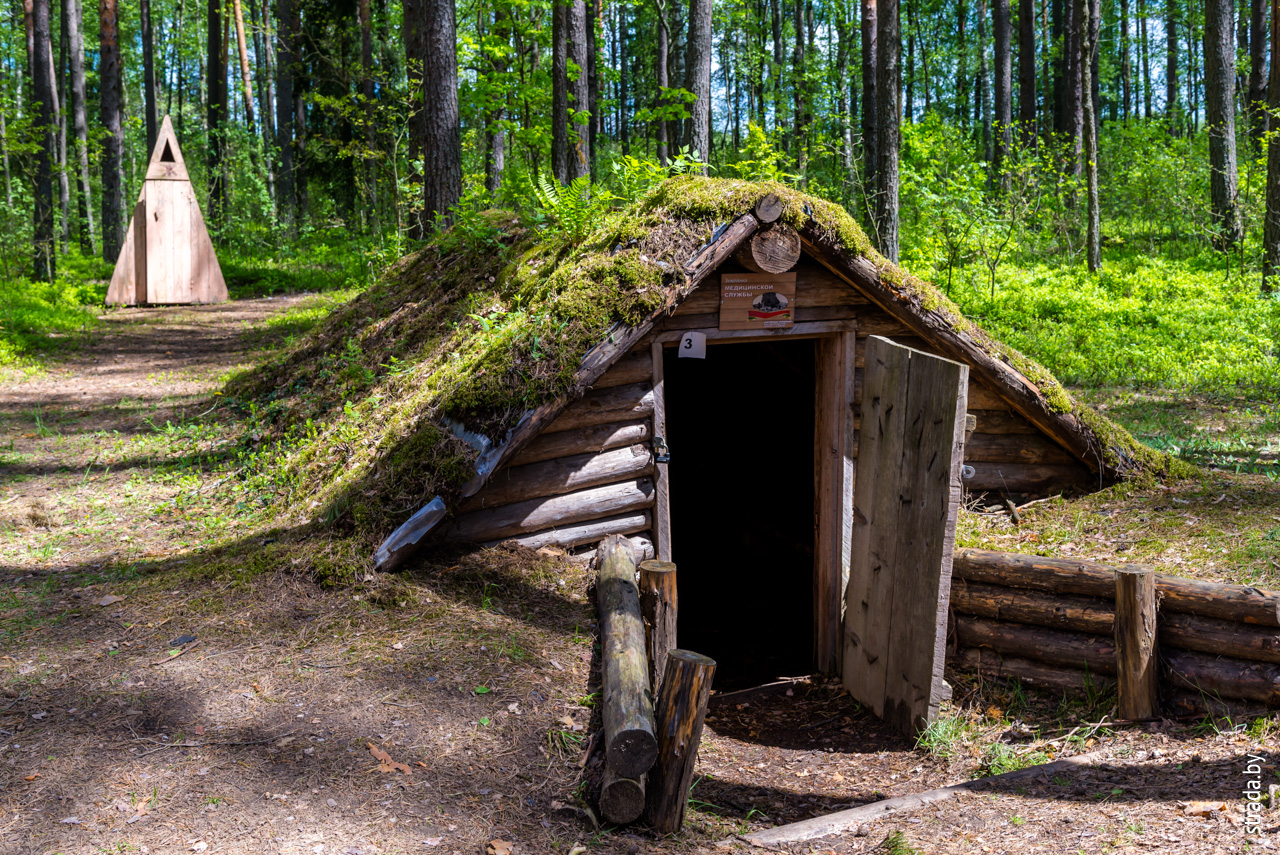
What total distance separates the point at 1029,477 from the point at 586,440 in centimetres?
352

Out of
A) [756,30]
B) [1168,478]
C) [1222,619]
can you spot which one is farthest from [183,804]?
[756,30]

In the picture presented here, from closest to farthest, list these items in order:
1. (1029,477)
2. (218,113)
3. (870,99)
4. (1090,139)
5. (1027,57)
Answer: (1029,477)
(1090,139)
(870,99)
(1027,57)
(218,113)

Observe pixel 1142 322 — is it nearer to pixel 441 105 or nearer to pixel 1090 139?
pixel 1090 139

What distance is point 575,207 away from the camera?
672 cm

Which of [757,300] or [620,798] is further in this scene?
[757,300]

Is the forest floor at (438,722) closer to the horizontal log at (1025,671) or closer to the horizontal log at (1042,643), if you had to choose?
the horizontal log at (1025,671)

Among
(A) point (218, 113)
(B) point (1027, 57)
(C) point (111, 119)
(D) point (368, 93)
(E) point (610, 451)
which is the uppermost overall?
(A) point (218, 113)

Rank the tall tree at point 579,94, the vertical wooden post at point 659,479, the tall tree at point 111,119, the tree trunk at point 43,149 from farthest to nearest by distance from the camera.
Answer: the tall tree at point 111,119
the tree trunk at point 43,149
the tall tree at point 579,94
the vertical wooden post at point 659,479

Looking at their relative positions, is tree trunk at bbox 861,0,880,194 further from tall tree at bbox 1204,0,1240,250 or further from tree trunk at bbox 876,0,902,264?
tall tree at bbox 1204,0,1240,250

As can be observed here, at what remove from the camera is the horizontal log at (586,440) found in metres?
5.34

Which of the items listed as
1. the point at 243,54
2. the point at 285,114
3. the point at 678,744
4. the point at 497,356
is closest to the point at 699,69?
the point at 497,356

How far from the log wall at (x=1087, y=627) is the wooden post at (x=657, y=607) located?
176 cm

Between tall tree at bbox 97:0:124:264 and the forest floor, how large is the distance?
14793 millimetres

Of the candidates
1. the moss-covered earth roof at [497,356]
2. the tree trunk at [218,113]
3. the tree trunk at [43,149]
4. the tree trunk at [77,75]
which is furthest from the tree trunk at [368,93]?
the moss-covered earth roof at [497,356]
